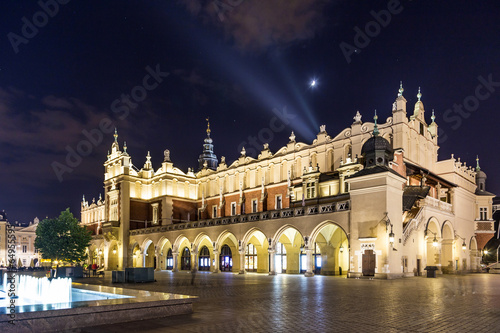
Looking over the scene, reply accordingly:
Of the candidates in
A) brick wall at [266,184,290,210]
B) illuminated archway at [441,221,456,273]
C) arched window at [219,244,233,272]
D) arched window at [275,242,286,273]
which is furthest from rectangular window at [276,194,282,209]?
illuminated archway at [441,221,456,273]

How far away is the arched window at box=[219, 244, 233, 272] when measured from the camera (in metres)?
50.9

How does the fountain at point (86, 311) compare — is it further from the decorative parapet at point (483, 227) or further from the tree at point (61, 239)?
the decorative parapet at point (483, 227)

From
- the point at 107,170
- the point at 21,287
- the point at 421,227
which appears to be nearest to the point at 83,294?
the point at 21,287

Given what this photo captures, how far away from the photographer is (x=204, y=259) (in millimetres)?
54594

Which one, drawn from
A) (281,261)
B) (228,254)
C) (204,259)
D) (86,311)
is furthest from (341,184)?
(86,311)

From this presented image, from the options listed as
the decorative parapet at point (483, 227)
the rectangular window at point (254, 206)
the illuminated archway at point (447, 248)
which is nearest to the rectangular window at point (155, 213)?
the rectangular window at point (254, 206)

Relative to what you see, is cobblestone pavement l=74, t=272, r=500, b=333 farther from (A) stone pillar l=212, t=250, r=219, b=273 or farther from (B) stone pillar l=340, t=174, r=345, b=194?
(A) stone pillar l=212, t=250, r=219, b=273

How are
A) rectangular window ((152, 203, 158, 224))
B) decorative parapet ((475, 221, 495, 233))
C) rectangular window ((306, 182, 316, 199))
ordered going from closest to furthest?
1. rectangular window ((306, 182, 316, 199))
2. decorative parapet ((475, 221, 495, 233))
3. rectangular window ((152, 203, 158, 224))

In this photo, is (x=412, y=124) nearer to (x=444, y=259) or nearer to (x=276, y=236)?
(x=444, y=259)

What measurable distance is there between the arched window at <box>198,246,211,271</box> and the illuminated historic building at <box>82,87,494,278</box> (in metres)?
0.14

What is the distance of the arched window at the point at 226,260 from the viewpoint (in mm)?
50875

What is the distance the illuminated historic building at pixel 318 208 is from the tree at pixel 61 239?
15.0 feet

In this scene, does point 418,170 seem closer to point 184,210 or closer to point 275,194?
point 275,194

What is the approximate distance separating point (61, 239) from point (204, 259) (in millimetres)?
20896
